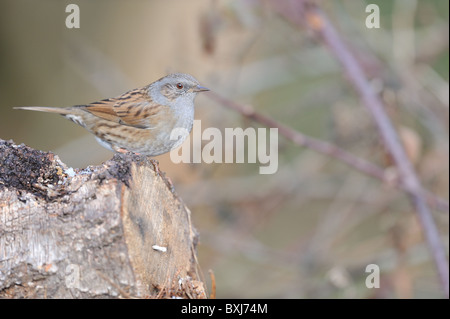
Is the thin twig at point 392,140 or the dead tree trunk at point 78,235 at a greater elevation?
the thin twig at point 392,140

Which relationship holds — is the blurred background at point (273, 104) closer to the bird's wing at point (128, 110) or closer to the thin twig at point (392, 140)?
the thin twig at point (392, 140)

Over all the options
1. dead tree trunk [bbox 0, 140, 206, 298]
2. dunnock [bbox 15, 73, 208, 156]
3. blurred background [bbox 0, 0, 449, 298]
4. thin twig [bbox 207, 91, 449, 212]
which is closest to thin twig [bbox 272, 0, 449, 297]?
thin twig [bbox 207, 91, 449, 212]

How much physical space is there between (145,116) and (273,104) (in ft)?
15.9

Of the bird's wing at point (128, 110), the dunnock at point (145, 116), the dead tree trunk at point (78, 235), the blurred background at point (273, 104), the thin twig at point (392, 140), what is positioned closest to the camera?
the dead tree trunk at point (78, 235)

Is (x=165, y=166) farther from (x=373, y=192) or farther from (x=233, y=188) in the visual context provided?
(x=373, y=192)

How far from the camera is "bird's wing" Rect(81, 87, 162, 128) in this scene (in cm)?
431

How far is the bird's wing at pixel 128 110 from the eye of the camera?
4309 millimetres

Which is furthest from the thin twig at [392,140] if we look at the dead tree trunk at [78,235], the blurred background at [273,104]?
the dead tree trunk at [78,235]

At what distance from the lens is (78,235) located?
2.33 metres

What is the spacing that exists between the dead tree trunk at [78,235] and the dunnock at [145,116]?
64.4 inches

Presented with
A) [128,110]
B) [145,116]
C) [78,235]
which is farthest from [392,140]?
[78,235]

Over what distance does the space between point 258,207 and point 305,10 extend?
2.72 m

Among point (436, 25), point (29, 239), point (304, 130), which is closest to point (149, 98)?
point (29, 239)

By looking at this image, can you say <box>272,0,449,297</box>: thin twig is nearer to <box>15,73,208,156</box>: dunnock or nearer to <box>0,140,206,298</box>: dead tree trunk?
<box>15,73,208,156</box>: dunnock
